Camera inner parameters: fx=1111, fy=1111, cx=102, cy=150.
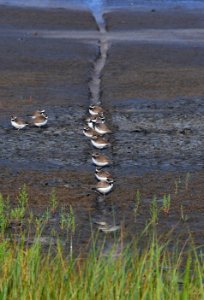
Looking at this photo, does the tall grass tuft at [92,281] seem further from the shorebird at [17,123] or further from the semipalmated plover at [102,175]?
the shorebird at [17,123]

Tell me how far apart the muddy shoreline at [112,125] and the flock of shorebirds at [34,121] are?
4.5 inches

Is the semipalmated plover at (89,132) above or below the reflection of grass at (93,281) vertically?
below

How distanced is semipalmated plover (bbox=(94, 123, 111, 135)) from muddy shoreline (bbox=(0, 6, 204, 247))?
0.16m

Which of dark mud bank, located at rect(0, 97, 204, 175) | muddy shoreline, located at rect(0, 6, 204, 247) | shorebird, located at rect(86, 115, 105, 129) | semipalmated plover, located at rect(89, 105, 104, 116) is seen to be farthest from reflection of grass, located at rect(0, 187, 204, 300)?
semipalmated plover, located at rect(89, 105, 104, 116)

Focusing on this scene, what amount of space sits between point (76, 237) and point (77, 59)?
34.6 ft

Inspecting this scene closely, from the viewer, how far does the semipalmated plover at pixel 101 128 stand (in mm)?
12901

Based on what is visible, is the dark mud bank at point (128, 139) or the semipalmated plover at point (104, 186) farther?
the dark mud bank at point (128, 139)

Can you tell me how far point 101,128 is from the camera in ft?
42.9

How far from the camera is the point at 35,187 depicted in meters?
10.8

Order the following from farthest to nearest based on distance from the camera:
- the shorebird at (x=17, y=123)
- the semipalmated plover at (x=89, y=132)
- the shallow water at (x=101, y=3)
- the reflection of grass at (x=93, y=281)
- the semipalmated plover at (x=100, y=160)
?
the shallow water at (x=101, y=3)
the shorebird at (x=17, y=123)
the semipalmated plover at (x=89, y=132)
the semipalmated plover at (x=100, y=160)
the reflection of grass at (x=93, y=281)

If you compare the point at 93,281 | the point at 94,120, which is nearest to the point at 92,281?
the point at 93,281

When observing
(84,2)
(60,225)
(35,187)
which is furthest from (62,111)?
(84,2)

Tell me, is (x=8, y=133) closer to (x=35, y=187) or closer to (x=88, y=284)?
(x=35, y=187)

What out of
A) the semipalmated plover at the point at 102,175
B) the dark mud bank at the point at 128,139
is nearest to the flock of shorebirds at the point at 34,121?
the dark mud bank at the point at 128,139
